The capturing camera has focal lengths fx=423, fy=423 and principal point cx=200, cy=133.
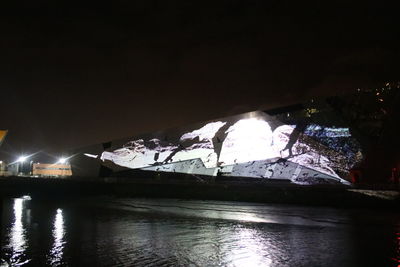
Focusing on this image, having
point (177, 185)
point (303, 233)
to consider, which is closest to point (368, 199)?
point (303, 233)

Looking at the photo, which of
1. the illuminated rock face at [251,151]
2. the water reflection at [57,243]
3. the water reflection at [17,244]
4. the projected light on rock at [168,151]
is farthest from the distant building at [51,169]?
the water reflection at [17,244]

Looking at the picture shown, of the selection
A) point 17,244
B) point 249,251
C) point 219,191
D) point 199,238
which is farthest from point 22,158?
point 249,251

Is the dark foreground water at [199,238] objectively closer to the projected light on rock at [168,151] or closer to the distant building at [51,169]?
the projected light on rock at [168,151]

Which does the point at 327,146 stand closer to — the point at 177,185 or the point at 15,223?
the point at 177,185

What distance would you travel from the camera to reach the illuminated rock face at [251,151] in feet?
88.5

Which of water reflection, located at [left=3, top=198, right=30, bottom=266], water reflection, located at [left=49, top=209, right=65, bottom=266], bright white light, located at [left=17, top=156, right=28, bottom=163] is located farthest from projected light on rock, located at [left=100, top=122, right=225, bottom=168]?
water reflection, located at [left=3, top=198, right=30, bottom=266]

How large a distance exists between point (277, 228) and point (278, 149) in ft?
51.6

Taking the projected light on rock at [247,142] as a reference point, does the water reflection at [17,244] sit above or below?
below

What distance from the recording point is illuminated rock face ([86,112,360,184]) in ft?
88.5

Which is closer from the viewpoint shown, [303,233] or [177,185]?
[303,233]

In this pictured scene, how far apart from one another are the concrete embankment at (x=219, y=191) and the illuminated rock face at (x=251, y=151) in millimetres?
1377

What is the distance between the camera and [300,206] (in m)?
21.7

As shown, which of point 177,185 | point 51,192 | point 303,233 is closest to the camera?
point 303,233

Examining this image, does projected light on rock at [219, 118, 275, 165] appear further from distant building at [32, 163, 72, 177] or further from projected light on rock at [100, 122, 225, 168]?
distant building at [32, 163, 72, 177]
